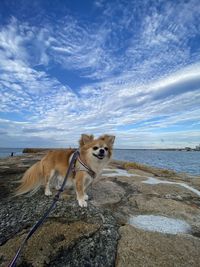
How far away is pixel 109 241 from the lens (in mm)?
3137

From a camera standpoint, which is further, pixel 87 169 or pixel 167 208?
pixel 87 169

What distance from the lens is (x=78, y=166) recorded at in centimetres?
495

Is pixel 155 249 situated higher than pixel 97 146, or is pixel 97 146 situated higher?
pixel 97 146

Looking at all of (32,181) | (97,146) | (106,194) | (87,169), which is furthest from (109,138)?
(32,181)

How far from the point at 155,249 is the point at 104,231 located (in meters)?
0.89

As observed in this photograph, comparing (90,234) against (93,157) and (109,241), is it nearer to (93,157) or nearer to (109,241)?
(109,241)

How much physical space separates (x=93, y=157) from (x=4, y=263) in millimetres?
2969

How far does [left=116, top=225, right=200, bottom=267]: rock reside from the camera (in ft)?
8.92

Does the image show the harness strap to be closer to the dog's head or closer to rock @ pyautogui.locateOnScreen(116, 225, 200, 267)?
the dog's head

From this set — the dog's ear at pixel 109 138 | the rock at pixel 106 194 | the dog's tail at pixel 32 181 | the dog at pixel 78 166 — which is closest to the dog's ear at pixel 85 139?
the dog at pixel 78 166

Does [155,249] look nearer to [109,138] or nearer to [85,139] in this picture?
[109,138]

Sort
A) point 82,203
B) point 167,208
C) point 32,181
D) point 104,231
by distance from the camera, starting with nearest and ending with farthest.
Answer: point 104,231 < point 82,203 < point 167,208 < point 32,181

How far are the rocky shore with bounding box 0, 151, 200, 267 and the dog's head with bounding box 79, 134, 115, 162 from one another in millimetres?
1194

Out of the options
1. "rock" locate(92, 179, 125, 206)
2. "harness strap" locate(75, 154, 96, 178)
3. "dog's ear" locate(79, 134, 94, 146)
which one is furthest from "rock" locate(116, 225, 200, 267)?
"dog's ear" locate(79, 134, 94, 146)
